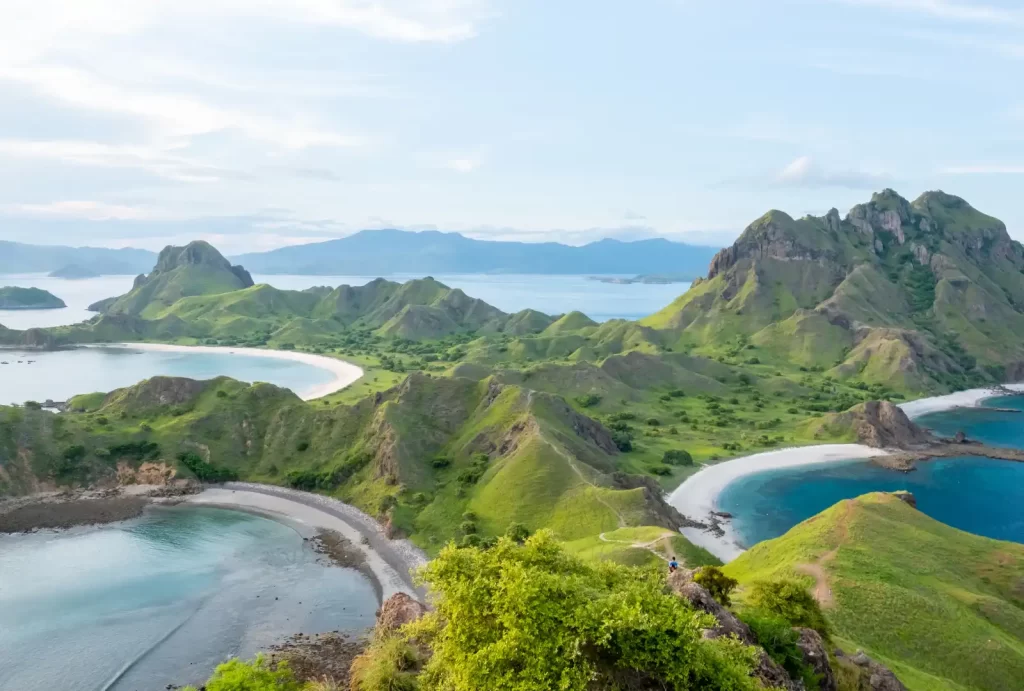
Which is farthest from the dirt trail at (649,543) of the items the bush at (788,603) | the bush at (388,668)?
the bush at (388,668)

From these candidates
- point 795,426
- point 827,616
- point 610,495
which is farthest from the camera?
point 795,426

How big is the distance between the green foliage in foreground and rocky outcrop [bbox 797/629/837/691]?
27.3 ft

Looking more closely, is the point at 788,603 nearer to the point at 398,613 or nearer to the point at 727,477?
the point at 398,613

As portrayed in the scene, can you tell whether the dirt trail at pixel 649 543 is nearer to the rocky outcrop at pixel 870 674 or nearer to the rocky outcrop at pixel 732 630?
the rocky outcrop at pixel 870 674

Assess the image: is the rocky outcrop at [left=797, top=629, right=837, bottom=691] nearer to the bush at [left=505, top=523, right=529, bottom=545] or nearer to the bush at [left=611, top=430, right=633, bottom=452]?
the bush at [left=505, top=523, right=529, bottom=545]

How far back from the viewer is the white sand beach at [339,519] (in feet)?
259

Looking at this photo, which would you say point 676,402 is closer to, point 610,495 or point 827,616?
point 610,495

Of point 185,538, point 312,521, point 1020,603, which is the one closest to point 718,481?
point 1020,603

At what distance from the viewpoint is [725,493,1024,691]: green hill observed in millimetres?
53000

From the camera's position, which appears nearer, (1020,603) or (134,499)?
(1020,603)

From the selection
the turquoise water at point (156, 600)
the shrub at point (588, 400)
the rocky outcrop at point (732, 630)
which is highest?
the rocky outcrop at point (732, 630)

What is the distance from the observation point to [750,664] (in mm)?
30891

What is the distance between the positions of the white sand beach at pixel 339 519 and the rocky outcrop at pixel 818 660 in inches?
1802

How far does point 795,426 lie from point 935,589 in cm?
10332
